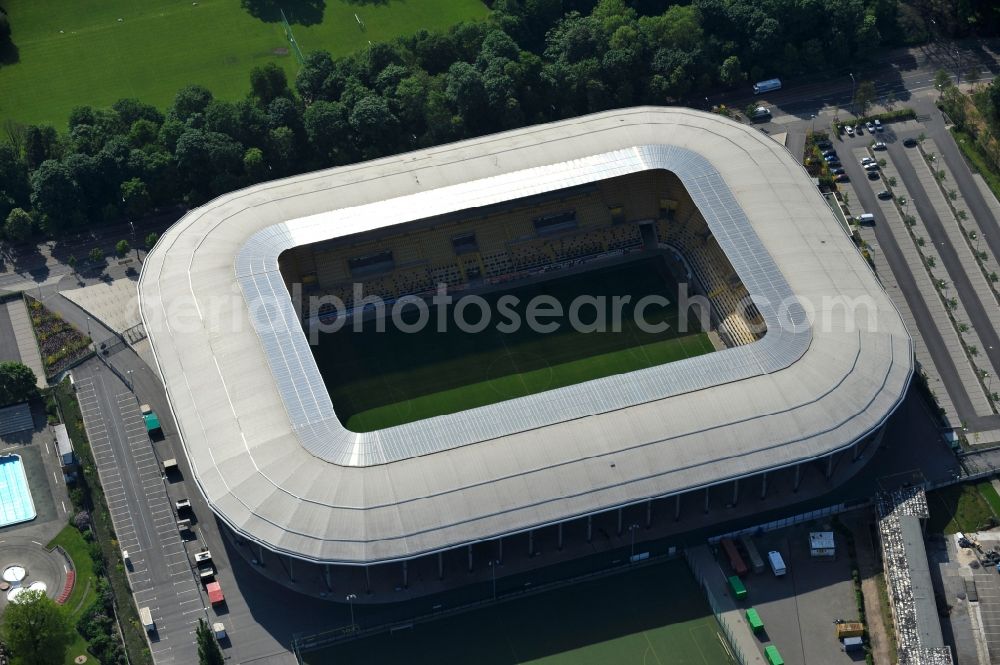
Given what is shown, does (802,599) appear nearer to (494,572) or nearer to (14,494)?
(494,572)

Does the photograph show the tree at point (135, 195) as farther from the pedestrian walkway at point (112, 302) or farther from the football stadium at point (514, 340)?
the football stadium at point (514, 340)

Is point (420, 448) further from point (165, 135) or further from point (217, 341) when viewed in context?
point (165, 135)

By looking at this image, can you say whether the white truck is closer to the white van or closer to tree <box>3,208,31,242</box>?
tree <box>3,208,31,242</box>

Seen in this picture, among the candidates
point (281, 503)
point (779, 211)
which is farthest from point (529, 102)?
point (281, 503)

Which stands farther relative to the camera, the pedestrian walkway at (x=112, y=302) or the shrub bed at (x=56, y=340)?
the pedestrian walkway at (x=112, y=302)

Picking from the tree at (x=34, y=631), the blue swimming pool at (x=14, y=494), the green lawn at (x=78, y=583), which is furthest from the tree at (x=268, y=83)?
the tree at (x=34, y=631)

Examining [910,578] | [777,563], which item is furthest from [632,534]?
[910,578]

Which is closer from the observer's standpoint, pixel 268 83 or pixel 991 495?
pixel 991 495
